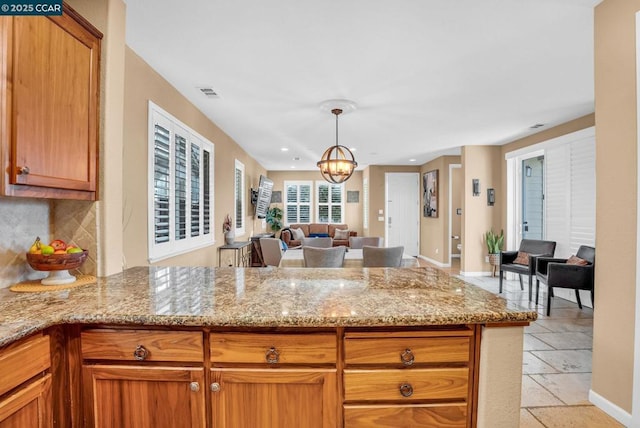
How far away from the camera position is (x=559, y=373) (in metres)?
2.50

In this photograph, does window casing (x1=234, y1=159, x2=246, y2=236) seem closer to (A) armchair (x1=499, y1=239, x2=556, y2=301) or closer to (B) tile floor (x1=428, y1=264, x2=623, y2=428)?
(A) armchair (x1=499, y1=239, x2=556, y2=301)

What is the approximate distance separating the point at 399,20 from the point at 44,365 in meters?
2.54

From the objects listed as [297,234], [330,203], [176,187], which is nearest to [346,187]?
[330,203]

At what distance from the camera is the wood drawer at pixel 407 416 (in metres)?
1.17

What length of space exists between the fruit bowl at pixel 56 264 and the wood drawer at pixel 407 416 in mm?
1431

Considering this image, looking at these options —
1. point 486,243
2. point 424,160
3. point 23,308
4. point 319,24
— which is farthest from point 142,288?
point 424,160

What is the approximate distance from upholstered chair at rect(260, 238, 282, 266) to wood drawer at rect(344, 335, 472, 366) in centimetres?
333

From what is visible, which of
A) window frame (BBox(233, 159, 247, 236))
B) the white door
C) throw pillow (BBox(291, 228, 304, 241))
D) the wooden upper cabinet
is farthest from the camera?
the white door

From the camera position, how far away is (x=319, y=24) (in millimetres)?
2180

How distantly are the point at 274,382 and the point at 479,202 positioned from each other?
5976 millimetres

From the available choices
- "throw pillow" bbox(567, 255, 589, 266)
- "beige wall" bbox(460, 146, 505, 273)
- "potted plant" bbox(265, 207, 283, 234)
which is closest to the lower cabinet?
"throw pillow" bbox(567, 255, 589, 266)

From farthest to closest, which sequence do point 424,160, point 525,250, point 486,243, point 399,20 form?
point 424,160
point 486,243
point 525,250
point 399,20

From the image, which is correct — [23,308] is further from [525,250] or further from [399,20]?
[525,250]

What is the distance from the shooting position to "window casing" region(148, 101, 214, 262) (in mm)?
2904
